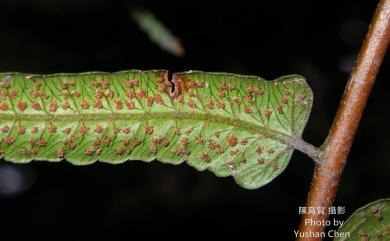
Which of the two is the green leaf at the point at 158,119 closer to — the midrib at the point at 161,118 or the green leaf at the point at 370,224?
the midrib at the point at 161,118

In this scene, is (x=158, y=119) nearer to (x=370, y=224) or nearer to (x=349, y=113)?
(x=349, y=113)

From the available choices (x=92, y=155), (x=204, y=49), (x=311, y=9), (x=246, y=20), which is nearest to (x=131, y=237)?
(x=204, y=49)

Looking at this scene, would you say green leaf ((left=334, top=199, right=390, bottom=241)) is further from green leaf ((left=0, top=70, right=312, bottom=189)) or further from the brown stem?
green leaf ((left=0, top=70, right=312, bottom=189))

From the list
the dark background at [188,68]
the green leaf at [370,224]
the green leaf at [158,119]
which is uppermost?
the dark background at [188,68]

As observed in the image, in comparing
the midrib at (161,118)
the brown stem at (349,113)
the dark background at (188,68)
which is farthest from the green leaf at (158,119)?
the dark background at (188,68)

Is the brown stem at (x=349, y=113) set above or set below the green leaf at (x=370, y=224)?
above

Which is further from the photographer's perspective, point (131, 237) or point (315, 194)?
point (131, 237)

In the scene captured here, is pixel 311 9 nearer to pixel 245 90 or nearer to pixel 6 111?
pixel 245 90
